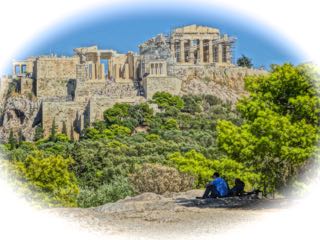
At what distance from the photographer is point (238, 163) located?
72.4 feet

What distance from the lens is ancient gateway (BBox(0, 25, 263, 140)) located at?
7138cm

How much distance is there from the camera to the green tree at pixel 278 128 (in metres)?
21.2

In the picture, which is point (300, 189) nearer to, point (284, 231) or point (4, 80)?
point (284, 231)

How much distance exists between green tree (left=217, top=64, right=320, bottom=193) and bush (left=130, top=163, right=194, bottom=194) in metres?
11.4

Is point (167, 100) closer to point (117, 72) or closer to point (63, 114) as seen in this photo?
point (117, 72)

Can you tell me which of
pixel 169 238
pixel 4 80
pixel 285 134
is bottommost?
pixel 169 238

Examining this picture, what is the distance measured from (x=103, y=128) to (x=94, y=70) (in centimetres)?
1466

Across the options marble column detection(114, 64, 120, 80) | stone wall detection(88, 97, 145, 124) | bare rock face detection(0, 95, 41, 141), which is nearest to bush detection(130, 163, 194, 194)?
stone wall detection(88, 97, 145, 124)

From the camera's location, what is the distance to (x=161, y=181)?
34.5m

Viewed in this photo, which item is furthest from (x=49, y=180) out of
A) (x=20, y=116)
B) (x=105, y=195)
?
(x=20, y=116)

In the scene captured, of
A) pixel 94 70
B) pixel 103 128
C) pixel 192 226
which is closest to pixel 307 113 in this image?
pixel 192 226

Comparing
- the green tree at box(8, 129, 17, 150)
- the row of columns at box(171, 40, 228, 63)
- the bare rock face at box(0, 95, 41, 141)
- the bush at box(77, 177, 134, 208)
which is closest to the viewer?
the bush at box(77, 177, 134, 208)

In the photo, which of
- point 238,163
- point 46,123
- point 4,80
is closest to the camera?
point 238,163

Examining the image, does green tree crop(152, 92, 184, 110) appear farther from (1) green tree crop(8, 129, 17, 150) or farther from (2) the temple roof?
(2) the temple roof
